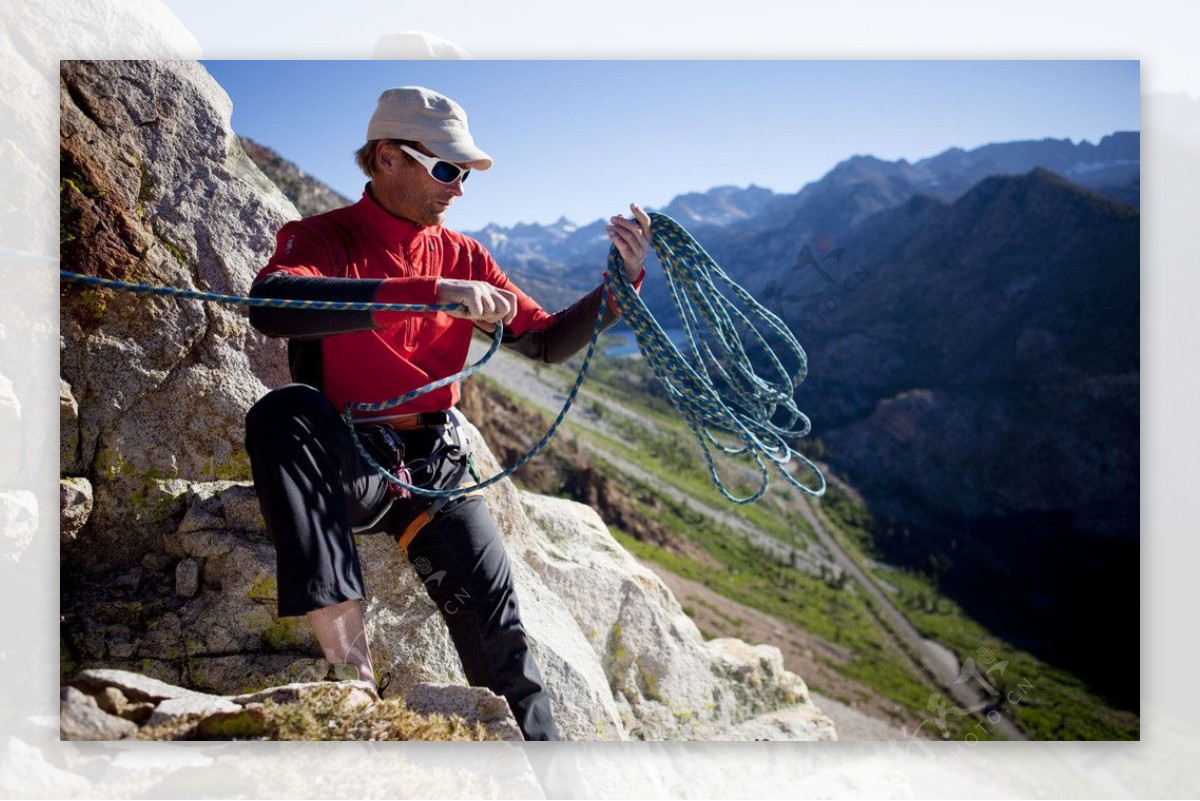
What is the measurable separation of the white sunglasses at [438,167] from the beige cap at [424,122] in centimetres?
4

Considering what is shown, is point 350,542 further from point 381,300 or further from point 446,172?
point 446,172

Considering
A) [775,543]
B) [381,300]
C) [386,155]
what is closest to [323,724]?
[381,300]

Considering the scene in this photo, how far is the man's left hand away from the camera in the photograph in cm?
329

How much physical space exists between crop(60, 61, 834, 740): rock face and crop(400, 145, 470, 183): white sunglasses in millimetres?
1282

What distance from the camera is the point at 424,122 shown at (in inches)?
122

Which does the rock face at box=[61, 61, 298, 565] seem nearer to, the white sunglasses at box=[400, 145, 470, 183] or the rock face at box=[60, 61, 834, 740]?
Answer: the rock face at box=[60, 61, 834, 740]

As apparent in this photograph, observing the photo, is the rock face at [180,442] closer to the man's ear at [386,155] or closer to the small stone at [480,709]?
the small stone at [480,709]

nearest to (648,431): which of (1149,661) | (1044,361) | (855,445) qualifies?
(855,445)

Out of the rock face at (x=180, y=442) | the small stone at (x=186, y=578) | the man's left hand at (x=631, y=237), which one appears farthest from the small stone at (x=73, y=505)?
the man's left hand at (x=631, y=237)

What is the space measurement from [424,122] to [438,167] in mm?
168

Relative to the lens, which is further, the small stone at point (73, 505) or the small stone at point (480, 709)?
the small stone at point (73, 505)

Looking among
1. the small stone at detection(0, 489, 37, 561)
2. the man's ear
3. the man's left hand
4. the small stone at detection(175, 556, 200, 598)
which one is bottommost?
the small stone at detection(175, 556, 200, 598)

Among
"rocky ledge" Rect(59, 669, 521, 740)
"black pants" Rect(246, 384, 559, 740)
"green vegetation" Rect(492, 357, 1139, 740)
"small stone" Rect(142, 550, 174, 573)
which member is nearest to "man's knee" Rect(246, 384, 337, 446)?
"black pants" Rect(246, 384, 559, 740)

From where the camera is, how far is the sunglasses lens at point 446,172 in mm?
3188
